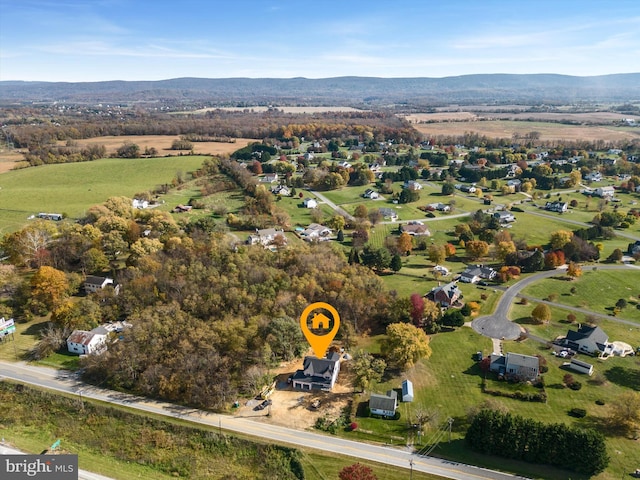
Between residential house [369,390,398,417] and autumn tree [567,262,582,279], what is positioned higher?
autumn tree [567,262,582,279]

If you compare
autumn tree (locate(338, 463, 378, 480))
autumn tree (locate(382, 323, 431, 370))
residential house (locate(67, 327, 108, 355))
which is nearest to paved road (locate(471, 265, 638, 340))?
autumn tree (locate(382, 323, 431, 370))

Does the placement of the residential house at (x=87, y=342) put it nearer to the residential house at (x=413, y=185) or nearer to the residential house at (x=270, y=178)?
the residential house at (x=270, y=178)

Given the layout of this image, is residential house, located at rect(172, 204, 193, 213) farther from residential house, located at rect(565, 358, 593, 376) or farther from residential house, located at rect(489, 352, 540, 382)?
residential house, located at rect(565, 358, 593, 376)

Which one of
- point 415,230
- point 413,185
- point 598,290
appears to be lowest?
point 598,290

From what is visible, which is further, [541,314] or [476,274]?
[476,274]

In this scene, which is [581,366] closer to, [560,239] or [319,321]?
[319,321]

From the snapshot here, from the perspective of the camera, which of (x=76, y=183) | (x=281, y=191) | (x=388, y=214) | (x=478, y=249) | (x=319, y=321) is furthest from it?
(x=76, y=183)

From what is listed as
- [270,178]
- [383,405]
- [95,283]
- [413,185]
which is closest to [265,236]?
[95,283]
